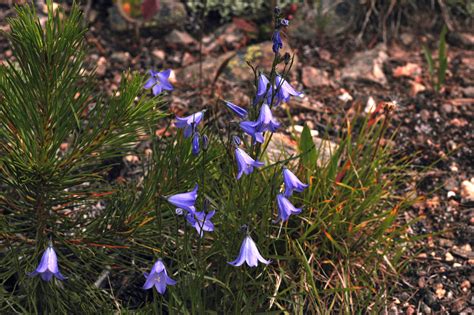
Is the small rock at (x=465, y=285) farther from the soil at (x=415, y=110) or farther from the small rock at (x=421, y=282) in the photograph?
the small rock at (x=421, y=282)

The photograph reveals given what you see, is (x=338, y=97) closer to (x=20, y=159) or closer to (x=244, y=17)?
(x=244, y=17)

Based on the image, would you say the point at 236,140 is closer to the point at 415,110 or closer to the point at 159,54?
the point at 415,110

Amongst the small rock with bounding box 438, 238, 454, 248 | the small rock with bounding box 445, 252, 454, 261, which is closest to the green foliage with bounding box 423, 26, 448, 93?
the small rock with bounding box 438, 238, 454, 248

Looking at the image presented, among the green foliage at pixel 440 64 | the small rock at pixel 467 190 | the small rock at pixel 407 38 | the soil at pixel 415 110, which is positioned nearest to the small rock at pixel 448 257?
the soil at pixel 415 110

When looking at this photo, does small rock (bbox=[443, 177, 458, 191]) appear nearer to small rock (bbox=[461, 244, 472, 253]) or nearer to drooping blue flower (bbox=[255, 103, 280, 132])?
small rock (bbox=[461, 244, 472, 253])

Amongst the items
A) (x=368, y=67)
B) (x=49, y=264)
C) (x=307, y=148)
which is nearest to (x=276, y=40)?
(x=49, y=264)

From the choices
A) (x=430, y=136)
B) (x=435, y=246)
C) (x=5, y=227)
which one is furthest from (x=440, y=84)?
(x=5, y=227)
